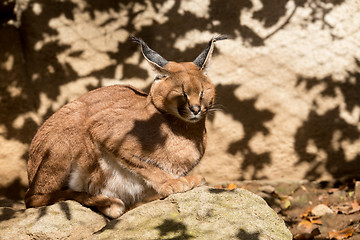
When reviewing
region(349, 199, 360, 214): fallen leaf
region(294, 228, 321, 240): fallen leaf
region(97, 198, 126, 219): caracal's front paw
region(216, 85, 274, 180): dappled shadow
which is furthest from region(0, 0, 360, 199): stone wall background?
region(97, 198, 126, 219): caracal's front paw

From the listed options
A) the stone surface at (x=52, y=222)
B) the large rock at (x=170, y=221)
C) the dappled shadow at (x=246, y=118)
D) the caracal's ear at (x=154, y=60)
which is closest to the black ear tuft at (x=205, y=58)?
the caracal's ear at (x=154, y=60)

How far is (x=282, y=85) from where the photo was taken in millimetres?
6254

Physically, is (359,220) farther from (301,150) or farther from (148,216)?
(148,216)

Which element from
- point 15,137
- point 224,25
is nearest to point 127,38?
point 224,25

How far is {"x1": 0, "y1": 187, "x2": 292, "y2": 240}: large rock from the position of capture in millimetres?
3324

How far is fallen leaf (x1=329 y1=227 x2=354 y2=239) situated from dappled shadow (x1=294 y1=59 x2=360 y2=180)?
140 centimetres

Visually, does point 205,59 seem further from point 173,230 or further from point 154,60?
point 173,230

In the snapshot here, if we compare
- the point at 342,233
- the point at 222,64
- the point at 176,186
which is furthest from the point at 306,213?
the point at 176,186

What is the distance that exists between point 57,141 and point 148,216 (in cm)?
128

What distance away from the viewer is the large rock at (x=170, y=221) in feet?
10.9

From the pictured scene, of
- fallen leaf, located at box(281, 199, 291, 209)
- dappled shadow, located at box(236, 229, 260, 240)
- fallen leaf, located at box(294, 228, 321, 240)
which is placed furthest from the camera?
fallen leaf, located at box(281, 199, 291, 209)

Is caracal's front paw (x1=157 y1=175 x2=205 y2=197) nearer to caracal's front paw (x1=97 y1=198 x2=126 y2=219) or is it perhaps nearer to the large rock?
the large rock

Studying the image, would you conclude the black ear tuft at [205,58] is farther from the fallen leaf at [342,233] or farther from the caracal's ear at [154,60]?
the fallen leaf at [342,233]

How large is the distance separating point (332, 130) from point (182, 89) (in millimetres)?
3497
